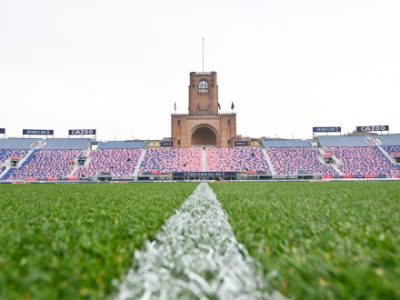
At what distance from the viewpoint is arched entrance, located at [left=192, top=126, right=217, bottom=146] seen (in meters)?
64.2

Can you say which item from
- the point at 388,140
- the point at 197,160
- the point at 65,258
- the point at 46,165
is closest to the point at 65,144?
the point at 46,165

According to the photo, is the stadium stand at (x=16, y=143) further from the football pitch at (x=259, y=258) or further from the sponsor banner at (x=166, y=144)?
the football pitch at (x=259, y=258)

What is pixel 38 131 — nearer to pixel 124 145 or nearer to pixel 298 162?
pixel 124 145

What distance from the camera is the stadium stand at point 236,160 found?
50.2 m

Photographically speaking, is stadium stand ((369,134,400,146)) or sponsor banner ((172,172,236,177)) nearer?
sponsor banner ((172,172,236,177))

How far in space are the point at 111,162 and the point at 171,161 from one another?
955cm

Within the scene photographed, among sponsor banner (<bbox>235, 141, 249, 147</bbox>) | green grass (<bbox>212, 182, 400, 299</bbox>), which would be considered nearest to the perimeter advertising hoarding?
sponsor banner (<bbox>235, 141, 249, 147</bbox>)

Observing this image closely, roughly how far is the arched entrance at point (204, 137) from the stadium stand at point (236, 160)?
6906mm

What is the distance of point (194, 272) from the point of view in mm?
2404

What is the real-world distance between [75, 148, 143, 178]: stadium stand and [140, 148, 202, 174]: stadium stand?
209cm

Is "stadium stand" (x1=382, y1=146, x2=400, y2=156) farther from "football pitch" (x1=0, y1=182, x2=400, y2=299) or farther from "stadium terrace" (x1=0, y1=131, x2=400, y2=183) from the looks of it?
"football pitch" (x1=0, y1=182, x2=400, y2=299)

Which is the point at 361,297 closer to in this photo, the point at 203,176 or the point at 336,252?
the point at 336,252

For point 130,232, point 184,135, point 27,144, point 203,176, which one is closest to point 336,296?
point 130,232

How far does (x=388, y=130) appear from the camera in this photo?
213 feet
